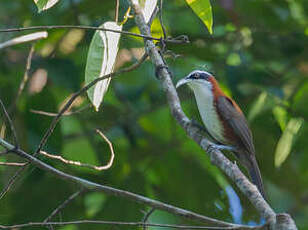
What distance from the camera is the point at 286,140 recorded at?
4227 mm

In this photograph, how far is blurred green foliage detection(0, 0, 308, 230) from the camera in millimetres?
4570

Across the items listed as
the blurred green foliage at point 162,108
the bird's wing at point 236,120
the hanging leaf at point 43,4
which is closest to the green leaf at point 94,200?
A: the blurred green foliage at point 162,108

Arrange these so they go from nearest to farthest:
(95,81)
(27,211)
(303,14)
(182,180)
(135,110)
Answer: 1. (95,81)
2. (27,211)
3. (182,180)
4. (135,110)
5. (303,14)

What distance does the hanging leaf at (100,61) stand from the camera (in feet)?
8.98

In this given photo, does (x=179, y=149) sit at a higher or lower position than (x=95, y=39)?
lower

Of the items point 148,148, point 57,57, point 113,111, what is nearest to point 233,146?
point 148,148

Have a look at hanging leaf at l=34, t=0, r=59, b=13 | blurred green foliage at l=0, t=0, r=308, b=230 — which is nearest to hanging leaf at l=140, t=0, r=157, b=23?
hanging leaf at l=34, t=0, r=59, b=13

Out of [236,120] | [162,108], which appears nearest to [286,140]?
[236,120]

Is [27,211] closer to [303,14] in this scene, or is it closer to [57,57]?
[57,57]

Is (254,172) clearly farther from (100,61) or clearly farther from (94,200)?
(100,61)

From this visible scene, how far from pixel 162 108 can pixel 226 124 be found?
4.28 feet

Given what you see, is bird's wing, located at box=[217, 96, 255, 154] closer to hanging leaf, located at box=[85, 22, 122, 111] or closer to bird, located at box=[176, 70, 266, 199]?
bird, located at box=[176, 70, 266, 199]

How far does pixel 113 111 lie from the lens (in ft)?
18.9

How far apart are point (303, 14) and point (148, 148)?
90.7 inches
